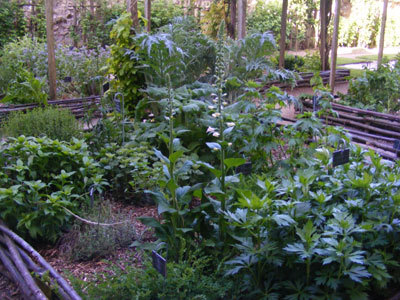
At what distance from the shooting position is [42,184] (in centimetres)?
311

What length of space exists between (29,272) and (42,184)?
2.41 ft

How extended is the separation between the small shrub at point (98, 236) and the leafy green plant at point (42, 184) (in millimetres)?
136

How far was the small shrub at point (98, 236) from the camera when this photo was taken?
3043 mm

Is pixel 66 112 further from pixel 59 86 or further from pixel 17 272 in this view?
pixel 59 86

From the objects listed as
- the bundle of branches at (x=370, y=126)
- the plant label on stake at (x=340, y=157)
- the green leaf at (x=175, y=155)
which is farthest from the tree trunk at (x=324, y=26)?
the green leaf at (x=175, y=155)

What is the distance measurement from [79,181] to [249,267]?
1845mm

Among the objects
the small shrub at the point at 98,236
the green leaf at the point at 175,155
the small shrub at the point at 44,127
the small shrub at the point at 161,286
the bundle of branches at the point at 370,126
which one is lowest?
the small shrub at the point at 98,236

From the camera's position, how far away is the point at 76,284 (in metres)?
2.32

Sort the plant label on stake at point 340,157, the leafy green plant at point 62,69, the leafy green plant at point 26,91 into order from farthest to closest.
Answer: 1. the leafy green plant at point 62,69
2. the leafy green plant at point 26,91
3. the plant label on stake at point 340,157

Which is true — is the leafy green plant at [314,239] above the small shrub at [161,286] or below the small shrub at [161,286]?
above

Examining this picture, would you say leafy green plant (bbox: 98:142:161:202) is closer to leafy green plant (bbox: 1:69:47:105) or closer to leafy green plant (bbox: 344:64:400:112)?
leafy green plant (bbox: 1:69:47:105)

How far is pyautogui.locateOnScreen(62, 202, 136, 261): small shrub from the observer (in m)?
3.04

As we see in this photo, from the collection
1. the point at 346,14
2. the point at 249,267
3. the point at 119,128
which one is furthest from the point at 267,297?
the point at 346,14

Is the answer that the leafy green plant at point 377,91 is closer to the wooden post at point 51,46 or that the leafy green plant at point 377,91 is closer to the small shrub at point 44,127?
the small shrub at point 44,127
